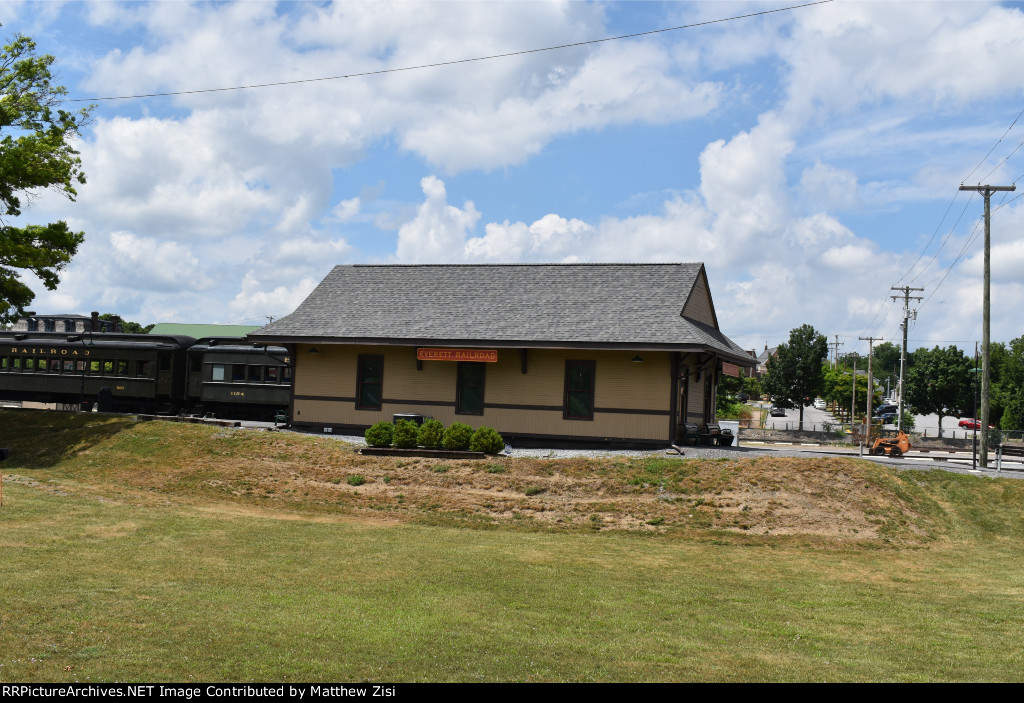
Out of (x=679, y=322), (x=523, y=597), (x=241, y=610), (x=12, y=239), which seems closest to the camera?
(x=241, y=610)

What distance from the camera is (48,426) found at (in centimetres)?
2745

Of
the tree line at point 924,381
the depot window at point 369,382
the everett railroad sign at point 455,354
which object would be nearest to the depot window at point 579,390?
the everett railroad sign at point 455,354

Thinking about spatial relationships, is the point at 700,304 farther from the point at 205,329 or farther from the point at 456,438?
the point at 205,329

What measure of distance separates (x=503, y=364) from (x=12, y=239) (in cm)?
1678

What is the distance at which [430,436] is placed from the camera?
2286 centimetres

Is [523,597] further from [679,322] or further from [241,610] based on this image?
[679,322]

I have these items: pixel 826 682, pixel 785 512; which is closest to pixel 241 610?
pixel 826 682

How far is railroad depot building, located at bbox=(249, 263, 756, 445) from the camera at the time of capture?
2428 centimetres

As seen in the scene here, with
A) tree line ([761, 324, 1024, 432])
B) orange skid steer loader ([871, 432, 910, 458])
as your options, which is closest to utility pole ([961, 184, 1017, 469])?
orange skid steer loader ([871, 432, 910, 458])

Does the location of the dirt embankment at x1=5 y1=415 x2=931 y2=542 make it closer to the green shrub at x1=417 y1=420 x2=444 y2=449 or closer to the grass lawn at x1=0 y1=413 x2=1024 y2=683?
the grass lawn at x1=0 y1=413 x2=1024 y2=683

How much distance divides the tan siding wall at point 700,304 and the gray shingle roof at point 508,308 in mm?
369

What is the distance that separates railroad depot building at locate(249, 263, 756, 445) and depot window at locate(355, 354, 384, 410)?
0.12ft
